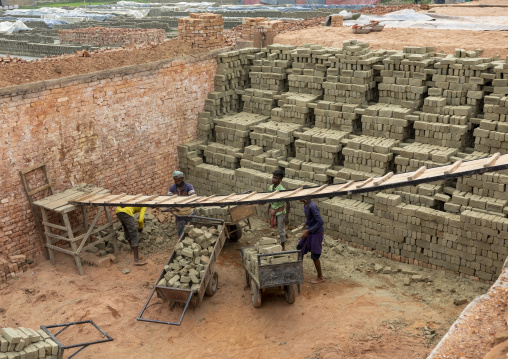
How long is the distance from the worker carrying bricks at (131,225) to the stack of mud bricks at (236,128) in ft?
10.9

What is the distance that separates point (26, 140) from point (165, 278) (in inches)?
159

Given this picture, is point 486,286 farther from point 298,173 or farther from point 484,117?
point 298,173

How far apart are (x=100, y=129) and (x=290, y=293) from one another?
563 cm

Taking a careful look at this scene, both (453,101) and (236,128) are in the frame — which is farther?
(236,128)

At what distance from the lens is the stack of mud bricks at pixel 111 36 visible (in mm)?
18125

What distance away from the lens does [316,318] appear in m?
8.76

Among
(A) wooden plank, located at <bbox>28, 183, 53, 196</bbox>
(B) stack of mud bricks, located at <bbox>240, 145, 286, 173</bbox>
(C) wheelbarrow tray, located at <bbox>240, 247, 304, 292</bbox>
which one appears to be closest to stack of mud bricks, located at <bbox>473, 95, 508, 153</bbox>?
(B) stack of mud bricks, located at <bbox>240, 145, 286, 173</bbox>

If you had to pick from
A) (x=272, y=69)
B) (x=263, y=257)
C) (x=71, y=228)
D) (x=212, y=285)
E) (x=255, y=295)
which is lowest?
(x=212, y=285)

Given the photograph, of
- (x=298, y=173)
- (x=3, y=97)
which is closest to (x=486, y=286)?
(x=298, y=173)

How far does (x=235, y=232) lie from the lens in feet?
37.1

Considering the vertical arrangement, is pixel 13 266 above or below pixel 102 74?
below

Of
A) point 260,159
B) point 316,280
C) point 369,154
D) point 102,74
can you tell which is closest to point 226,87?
point 260,159

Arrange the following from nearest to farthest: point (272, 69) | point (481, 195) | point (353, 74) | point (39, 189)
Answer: point (481, 195)
point (39, 189)
point (353, 74)
point (272, 69)

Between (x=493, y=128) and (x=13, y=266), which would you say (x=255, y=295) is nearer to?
(x=13, y=266)
